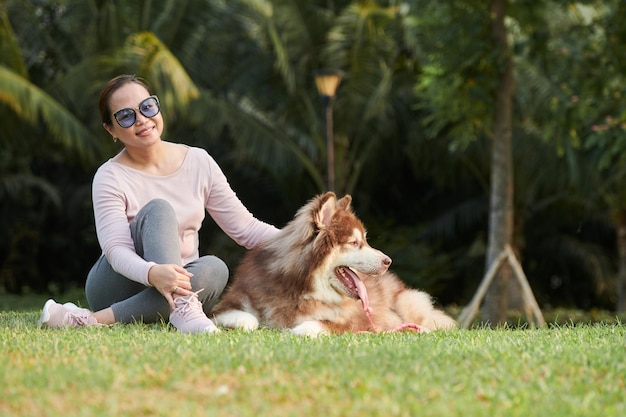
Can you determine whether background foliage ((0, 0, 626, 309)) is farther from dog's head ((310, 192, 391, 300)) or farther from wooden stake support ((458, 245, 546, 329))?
dog's head ((310, 192, 391, 300))

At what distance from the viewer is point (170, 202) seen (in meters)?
6.50

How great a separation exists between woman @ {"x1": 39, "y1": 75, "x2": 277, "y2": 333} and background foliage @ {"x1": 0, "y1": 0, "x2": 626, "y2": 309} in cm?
756

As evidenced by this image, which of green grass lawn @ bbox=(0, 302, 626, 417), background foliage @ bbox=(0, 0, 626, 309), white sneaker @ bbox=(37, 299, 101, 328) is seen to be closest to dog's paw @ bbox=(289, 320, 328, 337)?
green grass lawn @ bbox=(0, 302, 626, 417)

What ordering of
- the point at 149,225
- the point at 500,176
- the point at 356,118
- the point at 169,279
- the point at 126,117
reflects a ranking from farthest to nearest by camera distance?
the point at 356,118 < the point at 500,176 < the point at 126,117 < the point at 149,225 < the point at 169,279

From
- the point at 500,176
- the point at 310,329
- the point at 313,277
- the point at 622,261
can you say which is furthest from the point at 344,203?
the point at 622,261

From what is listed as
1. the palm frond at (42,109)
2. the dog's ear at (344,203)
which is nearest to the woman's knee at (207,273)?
the dog's ear at (344,203)

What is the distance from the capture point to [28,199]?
2041cm

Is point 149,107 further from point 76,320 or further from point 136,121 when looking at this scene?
point 76,320

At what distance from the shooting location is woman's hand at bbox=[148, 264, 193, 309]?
18.9 ft

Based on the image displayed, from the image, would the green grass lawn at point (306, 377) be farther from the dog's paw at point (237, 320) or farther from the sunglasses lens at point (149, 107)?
the sunglasses lens at point (149, 107)

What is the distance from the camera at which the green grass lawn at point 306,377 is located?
369cm

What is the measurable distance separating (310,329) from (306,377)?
5.74ft

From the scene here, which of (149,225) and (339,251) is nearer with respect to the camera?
(149,225)

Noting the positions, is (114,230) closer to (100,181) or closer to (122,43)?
(100,181)
